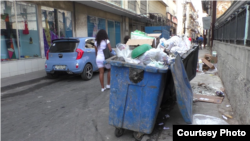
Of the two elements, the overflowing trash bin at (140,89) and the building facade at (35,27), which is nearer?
the overflowing trash bin at (140,89)

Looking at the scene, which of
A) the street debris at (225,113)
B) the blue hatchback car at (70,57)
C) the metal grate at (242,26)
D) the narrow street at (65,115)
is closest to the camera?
the narrow street at (65,115)

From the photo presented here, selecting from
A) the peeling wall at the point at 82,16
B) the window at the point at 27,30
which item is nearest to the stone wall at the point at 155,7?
the peeling wall at the point at 82,16

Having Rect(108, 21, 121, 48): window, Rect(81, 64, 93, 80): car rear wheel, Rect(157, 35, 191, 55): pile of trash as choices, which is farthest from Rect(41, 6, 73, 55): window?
Rect(157, 35, 191, 55): pile of trash

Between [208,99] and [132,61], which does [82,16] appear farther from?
[132,61]

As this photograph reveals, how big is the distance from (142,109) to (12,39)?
7770 millimetres

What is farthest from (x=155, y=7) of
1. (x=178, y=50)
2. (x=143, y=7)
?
(x=178, y=50)

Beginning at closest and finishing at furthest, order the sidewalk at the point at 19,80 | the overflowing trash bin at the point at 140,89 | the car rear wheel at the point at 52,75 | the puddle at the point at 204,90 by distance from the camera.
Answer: the overflowing trash bin at the point at 140,89, the puddle at the point at 204,90, the sidewalk at the point at 19,80, the car rear wheel at the point at 52,75

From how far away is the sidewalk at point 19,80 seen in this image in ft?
21.6

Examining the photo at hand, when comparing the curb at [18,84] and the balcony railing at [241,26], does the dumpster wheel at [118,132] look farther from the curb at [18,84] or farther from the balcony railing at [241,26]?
the curb at [18,84]

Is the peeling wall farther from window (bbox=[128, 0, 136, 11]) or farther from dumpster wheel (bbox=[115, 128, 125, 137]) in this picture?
dumpster wheel (bbox=[115, 128, 125, 137])

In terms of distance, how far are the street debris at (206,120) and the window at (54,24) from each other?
343 inches

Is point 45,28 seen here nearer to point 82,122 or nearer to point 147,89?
point 82,122

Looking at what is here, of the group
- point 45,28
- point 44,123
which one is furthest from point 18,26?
point 44,123

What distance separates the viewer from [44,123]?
3.70m
